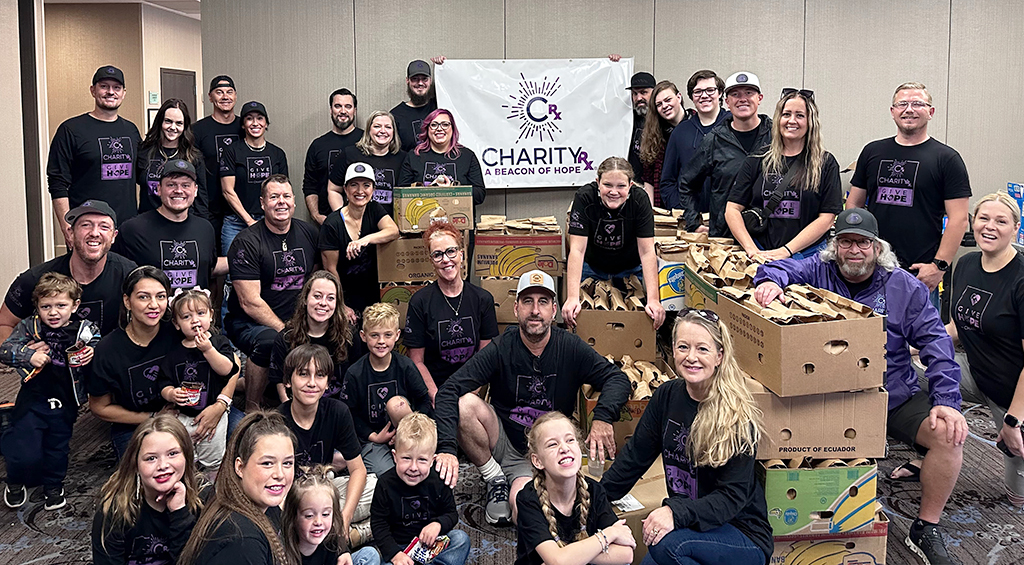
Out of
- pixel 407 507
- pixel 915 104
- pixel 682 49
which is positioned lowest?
pixel 407 507

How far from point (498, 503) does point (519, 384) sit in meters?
0.51

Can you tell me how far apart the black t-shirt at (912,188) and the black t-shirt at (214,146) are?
3.87 meters

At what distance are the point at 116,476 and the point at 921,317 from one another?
297 centimetres

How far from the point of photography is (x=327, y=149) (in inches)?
240

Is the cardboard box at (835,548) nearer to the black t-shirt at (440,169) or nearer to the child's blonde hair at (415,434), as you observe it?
the child's blonde hair at (415,434)

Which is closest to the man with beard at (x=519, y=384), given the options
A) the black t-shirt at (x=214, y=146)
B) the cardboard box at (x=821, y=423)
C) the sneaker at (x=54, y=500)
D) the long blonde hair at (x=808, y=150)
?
the cardboard box at (x=821, y=423)

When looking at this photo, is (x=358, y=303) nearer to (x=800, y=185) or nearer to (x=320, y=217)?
(x=320, y=217)

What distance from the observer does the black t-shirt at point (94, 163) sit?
513cm

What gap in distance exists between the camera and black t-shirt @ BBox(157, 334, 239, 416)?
3975 mm

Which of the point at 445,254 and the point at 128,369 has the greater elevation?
the point at 445,254

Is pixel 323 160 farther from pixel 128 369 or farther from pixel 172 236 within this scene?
pixel 128 369

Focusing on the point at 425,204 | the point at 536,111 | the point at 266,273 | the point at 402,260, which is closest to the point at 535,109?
the point at 536,111

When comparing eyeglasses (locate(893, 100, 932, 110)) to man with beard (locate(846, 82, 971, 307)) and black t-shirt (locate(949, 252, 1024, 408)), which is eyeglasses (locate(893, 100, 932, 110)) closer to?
man with beard (locate(846, 82, 971, 307))

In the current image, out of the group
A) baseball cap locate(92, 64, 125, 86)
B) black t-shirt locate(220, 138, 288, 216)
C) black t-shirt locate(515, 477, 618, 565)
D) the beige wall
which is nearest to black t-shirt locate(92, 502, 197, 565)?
black t-shirt locate(515, 477, 618, 565)
